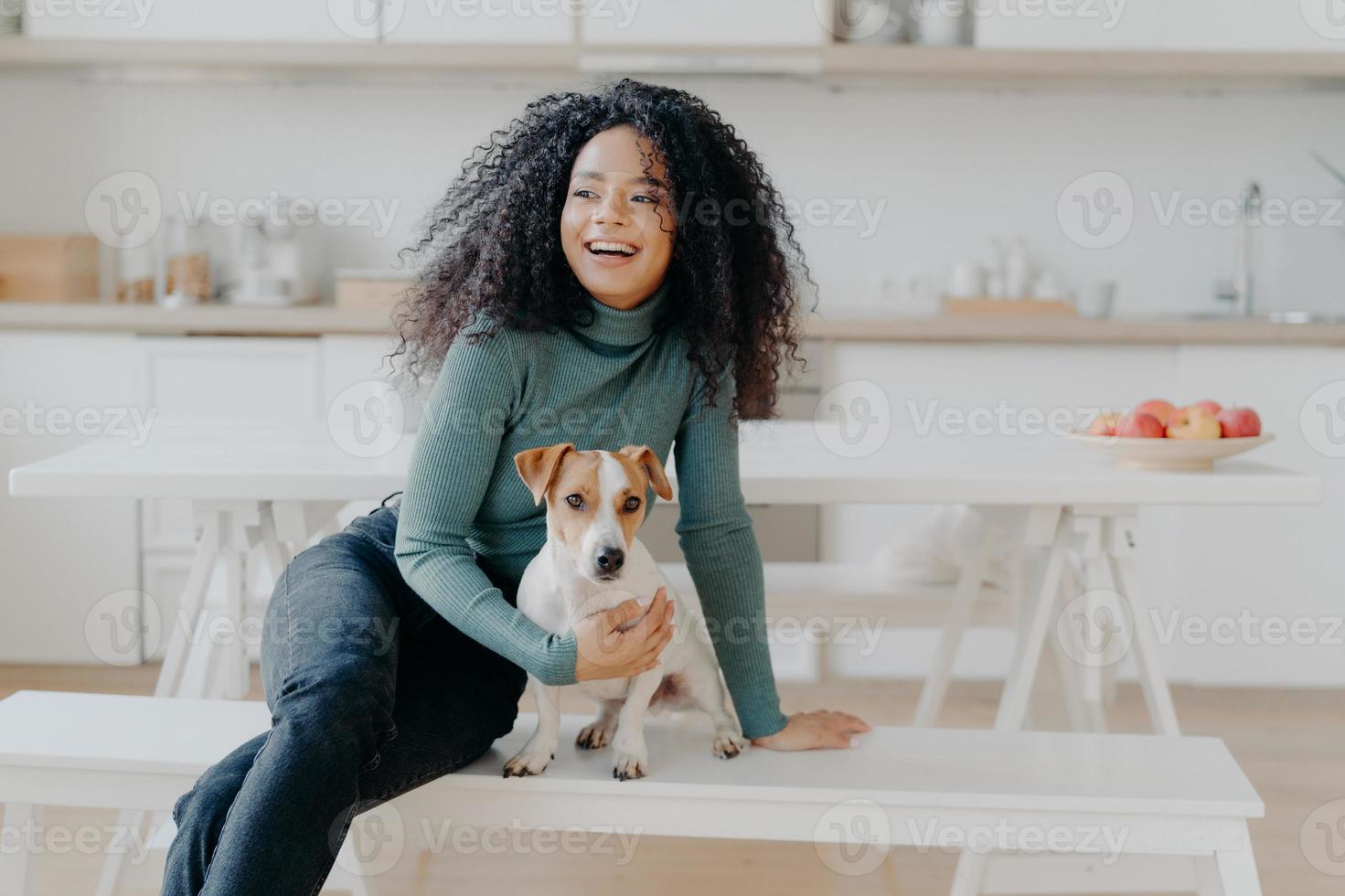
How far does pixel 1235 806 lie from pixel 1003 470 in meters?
0.69

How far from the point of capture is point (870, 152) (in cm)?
381

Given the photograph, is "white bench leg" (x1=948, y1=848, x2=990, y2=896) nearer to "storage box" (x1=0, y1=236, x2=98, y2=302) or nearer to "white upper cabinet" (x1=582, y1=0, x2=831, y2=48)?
"white upper cabinet" (x1=582, y1=0, x2=831, y2=48)

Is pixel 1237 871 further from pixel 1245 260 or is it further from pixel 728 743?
pixel 1245 260

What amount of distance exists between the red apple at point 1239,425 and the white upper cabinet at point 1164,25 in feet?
5.46

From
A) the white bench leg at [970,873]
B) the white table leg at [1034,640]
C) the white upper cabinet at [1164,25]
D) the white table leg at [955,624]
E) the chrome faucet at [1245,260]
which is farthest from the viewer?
the chrome faucet at [1245,260]

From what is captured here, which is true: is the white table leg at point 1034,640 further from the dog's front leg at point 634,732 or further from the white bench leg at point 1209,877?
the dog's front leg at point 634,732

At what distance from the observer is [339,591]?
1484mm

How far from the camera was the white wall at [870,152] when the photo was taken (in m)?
3.77

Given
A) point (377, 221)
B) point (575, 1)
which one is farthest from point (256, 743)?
point (377, 221)

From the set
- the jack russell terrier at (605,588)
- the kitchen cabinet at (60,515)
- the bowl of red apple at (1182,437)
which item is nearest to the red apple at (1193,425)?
the bowl of red apple at (1182,437)

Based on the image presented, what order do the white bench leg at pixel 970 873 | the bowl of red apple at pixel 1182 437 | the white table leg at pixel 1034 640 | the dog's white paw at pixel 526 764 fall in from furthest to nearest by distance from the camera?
the white table leg at pixel 1034 640 → the bowl of red apple at pixel 1182 437 → the white bench leg at pixel 970 873 → the dog's white paw at pixel 526 764

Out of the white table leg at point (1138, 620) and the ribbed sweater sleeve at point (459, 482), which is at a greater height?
the ribbed sweater sleeve at point (459, 482)

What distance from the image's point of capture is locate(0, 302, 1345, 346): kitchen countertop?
127 inches

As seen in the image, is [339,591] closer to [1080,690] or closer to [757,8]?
[1080,690]
